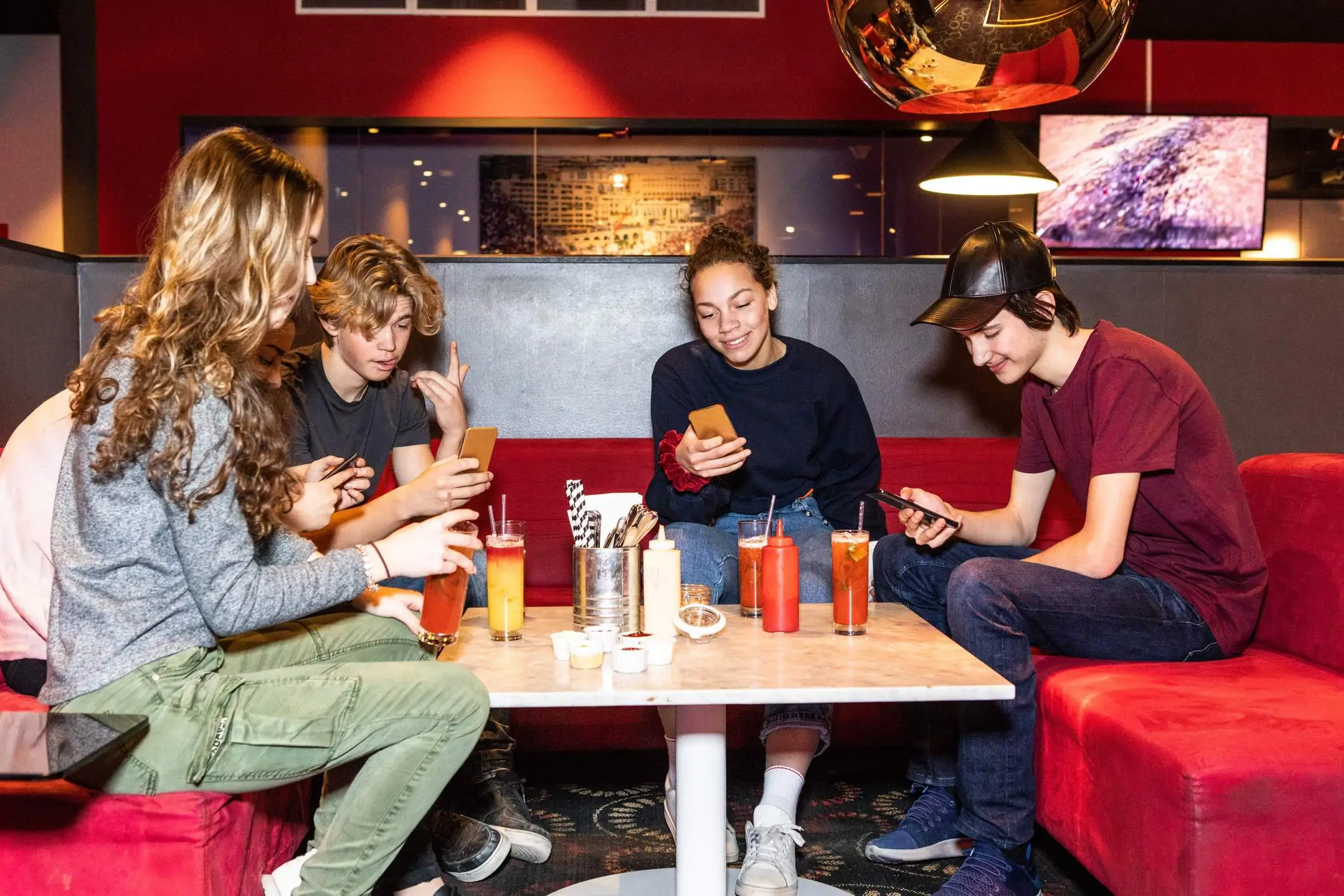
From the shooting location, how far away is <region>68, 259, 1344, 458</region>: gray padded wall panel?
3.23 metres

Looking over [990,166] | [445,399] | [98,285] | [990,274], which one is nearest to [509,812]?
[445,399]

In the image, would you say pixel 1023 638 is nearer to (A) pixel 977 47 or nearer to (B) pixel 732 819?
(B) pixel 732 819

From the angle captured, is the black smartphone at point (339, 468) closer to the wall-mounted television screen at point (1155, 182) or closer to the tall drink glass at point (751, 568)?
the tall drink glass at point (751, 568)

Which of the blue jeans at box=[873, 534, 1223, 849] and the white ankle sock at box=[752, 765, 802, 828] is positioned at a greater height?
the blue jeans at box=[873, 534, 1223, 849]

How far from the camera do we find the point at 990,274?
6.78 feet

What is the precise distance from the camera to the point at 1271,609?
2.31 m

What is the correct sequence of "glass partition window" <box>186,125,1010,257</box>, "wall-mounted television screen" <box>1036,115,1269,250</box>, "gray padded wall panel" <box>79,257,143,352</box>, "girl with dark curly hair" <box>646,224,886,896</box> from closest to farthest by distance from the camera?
"girl with dark curly hair" <box>646,224,886,896</box> < "gray padded wall panel" <box>79,257,143,352</box> < "wall-mounted television screen" <box>1036,115,1269,250</box> < "glass partition window" <box>186,125,1010,257</box>

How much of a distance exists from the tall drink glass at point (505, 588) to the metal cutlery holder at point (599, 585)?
0.30ft

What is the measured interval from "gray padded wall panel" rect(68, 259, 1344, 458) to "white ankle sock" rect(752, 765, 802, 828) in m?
1.43

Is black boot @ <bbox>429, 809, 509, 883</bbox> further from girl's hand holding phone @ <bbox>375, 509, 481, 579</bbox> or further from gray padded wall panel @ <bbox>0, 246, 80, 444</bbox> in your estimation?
gray padded wall panel @ <bbox>0, 246, 80, 444</bbox>

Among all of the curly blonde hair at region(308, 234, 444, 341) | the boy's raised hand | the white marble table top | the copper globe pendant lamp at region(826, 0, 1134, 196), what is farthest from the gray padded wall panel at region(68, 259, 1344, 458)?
the copper globe pendant lamp at region(826, 0, 1134, 196)

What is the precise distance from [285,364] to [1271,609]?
214 cm

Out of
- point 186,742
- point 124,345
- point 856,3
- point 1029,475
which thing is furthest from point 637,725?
point 856,3

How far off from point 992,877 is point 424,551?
108cm
